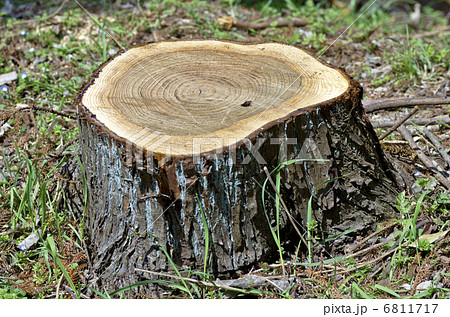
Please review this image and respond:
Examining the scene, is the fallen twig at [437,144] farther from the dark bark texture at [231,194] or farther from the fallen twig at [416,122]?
the dark bark texture at [231,194]

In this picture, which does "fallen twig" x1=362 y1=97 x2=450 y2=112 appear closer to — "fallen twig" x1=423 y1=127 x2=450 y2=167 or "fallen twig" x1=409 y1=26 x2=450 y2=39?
"fallen twig" x1=423 y1=127 x2=450 y2=167

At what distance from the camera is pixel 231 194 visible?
1.88m

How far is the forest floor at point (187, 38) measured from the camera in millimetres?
2006

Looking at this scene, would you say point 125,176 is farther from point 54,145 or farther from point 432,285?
point 432,285

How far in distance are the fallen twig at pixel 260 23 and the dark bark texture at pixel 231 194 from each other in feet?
7.37

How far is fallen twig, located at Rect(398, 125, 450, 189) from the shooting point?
2382 millimetres

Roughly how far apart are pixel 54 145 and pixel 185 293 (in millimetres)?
1366

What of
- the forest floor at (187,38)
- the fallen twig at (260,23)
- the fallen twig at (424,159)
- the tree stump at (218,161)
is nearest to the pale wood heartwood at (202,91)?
the tree stump at (218,161)

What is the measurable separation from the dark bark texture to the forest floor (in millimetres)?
104

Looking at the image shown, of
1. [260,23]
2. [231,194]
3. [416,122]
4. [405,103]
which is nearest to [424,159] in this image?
[405,103]

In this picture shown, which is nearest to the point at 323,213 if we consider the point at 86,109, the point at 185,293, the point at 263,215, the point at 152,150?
the point at 263,215

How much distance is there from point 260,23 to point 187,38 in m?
1.81

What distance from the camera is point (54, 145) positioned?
280 centimetres

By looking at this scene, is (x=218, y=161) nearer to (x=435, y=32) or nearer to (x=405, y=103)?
(x=405, y=103)
